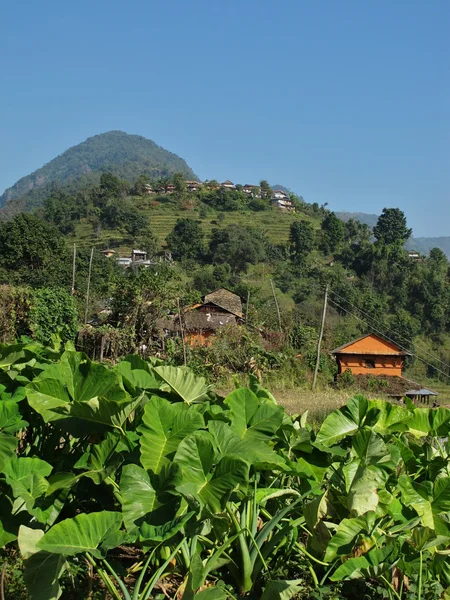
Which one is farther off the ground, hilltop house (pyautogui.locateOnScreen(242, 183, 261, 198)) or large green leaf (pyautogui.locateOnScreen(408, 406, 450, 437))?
hilltop house (pyautogui.locateOnScreen(242, 183, 261, 198))

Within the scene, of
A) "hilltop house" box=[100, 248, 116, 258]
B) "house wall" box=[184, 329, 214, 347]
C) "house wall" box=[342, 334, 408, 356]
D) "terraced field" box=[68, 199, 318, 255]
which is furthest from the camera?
"terraced field" box=[68, 199, 318, 255]

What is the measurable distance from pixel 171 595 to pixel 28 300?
11.9m

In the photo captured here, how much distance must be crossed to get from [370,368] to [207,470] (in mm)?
20233

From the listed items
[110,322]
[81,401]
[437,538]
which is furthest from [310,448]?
[110,322]

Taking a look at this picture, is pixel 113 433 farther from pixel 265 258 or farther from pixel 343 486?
pixel 265 258

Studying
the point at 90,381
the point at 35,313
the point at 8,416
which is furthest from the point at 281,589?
the point at 35,313

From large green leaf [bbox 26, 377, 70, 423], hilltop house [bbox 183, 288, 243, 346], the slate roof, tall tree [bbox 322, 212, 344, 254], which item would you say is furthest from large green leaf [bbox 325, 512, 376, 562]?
tall tree [bbox 322, 212, 344, 254]

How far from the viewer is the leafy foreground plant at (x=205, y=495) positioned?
1.59 metres

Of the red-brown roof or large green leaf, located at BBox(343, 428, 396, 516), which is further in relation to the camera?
the red-brown roof

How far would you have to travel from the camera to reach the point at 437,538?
179cm

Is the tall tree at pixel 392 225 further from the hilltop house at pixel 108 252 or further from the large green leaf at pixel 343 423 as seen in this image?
the large green leaf at pixel 343 423

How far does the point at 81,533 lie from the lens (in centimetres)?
146

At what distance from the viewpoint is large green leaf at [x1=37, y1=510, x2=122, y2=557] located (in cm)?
141

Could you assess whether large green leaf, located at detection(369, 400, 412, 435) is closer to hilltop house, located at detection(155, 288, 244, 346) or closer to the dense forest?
the dense forest
